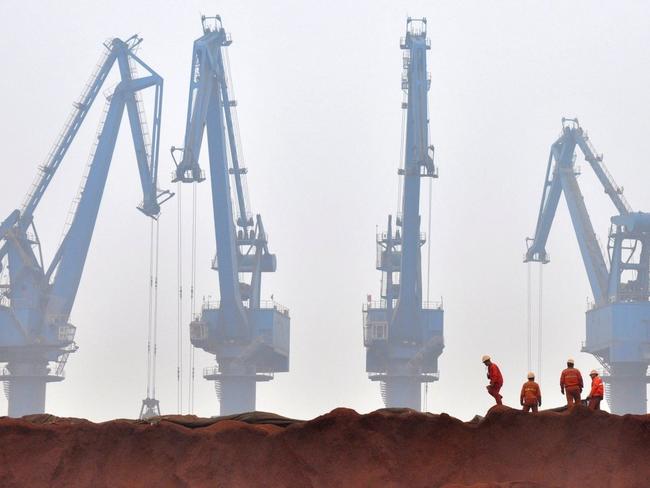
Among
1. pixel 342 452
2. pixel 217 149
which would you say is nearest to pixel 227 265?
pixel 217 149

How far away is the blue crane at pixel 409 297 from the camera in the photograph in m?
112

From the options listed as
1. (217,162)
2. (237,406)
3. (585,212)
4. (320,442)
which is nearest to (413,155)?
(217,162)

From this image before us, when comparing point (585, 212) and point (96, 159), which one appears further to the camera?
point (585, 212)

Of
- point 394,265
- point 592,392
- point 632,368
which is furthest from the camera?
point 632,368

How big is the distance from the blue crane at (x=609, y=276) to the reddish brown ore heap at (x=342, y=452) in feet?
320

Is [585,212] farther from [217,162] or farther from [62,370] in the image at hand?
[62,370]

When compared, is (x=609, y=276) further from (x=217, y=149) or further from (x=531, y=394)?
(x=531, y=394)

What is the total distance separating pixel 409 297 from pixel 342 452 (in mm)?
92087

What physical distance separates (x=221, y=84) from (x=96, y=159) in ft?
38.2

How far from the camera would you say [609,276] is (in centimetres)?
12438

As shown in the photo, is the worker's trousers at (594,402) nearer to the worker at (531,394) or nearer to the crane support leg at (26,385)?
the worker at (531,394)

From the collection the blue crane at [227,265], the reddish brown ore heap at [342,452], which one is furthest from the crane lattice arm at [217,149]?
the reddish brown ore heap at [342,452]

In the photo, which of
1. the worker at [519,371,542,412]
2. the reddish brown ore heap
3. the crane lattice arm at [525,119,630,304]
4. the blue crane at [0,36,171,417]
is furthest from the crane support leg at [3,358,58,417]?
the worker at [519,371,542,412]

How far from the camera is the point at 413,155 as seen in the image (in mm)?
111188
